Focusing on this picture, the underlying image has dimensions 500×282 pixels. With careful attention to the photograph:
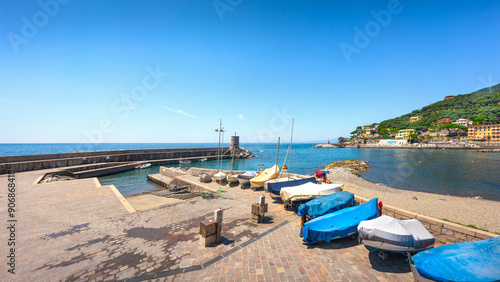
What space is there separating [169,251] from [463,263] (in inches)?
334

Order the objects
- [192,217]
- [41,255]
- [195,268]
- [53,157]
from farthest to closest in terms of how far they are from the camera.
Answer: [53,157] → [192,217] → [41,255] → [195,268]

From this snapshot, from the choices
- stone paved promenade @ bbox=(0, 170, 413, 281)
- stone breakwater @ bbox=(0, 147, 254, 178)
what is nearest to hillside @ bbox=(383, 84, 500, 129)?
stone paved promenade @ bbox=(0, 170, 413, 281)

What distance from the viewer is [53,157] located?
35.1 meters

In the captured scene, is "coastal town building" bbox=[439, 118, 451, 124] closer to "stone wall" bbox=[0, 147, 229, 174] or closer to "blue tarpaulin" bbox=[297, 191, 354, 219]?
"stone wall" bbox=[0, 147, 229, 174]

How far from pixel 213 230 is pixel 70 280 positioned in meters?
4.24

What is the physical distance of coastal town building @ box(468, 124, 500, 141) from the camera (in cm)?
10419

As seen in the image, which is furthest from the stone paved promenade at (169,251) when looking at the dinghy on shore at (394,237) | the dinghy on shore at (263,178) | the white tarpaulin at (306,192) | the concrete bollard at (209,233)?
the dinghy on shore at (263,178)

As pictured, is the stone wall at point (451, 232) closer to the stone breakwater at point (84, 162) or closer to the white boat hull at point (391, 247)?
the white boat hull at point (391, 247)

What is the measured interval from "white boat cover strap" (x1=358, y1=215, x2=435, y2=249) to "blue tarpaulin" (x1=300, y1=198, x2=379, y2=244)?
1.07 metres

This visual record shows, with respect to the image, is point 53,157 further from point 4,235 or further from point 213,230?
point 213,230

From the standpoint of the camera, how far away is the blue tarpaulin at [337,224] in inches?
280

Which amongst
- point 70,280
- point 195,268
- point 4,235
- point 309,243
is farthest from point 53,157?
point 309,243

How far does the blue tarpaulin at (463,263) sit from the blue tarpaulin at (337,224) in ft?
7.49

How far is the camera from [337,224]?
7422mm
